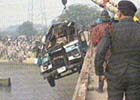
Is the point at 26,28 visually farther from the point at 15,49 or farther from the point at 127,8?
the point at 127,8

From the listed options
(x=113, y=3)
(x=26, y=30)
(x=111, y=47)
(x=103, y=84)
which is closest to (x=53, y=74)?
(x=103, y=84)

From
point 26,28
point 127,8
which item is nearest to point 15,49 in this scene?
point 26,28

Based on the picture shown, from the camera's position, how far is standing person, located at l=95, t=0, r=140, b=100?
7.81 m

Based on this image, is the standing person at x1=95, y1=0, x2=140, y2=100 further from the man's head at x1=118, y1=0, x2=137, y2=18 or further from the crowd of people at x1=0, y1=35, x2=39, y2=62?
the crowd of people at x1=0, y1=35, x2=39, y2=62

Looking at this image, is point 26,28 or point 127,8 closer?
point 127,8

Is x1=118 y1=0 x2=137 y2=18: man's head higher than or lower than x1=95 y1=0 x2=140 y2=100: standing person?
higher

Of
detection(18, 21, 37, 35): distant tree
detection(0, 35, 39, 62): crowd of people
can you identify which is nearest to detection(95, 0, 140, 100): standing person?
detection(0, 35, 39, 62): crowd of people

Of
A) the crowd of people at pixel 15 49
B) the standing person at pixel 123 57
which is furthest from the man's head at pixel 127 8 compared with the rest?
the crowd of people at pixel 15 49

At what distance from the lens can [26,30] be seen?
17475 centimetres

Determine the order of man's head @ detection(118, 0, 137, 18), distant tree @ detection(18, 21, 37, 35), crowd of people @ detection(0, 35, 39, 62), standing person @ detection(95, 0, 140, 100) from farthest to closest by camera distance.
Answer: distant tree @ detection(18, 21, 37, 35) < crowd of people @ detection(0, 35, 39, 62) < man's head @ detection(118, 0, 137, 18) < standing person @ detection(95, 0, 140, 100)

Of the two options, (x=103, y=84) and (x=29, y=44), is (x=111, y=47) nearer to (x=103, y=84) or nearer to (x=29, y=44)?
(x=103, y=84)

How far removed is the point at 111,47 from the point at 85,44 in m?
13.6

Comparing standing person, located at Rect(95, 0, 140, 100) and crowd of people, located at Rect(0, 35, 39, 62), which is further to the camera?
crowd of people, located at Rect(0, 35, 39, 62)

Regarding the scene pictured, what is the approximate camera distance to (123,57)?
25.9ft
